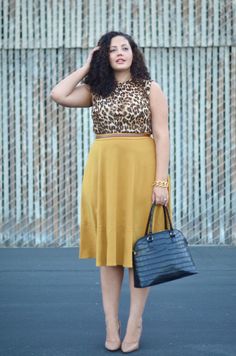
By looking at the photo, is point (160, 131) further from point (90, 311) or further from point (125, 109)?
point (90, 311)

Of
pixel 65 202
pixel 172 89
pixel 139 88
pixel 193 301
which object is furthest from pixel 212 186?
pixel 139 88

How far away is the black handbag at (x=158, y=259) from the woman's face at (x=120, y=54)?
743 millimetres

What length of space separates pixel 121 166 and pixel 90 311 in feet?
4.55

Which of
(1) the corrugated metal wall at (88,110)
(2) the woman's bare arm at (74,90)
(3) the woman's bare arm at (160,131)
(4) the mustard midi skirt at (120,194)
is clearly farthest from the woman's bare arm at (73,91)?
(1) the corrugated metal wall at (88,110)

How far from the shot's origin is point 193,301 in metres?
4.84

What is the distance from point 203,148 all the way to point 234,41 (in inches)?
44.1

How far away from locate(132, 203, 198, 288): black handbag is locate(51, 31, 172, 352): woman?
0.06 m

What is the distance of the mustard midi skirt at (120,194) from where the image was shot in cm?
355

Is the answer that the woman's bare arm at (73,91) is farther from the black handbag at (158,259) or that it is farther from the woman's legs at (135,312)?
the woman's legs at (135,312)

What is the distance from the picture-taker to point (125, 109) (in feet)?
11.7

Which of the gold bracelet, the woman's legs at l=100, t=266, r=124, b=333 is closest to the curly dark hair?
the gold bracelet

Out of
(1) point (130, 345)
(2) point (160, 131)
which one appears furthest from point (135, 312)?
(2) point (160, 131)

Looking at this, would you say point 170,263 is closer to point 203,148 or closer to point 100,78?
point 100,78

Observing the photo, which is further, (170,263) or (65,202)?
(65,202)
